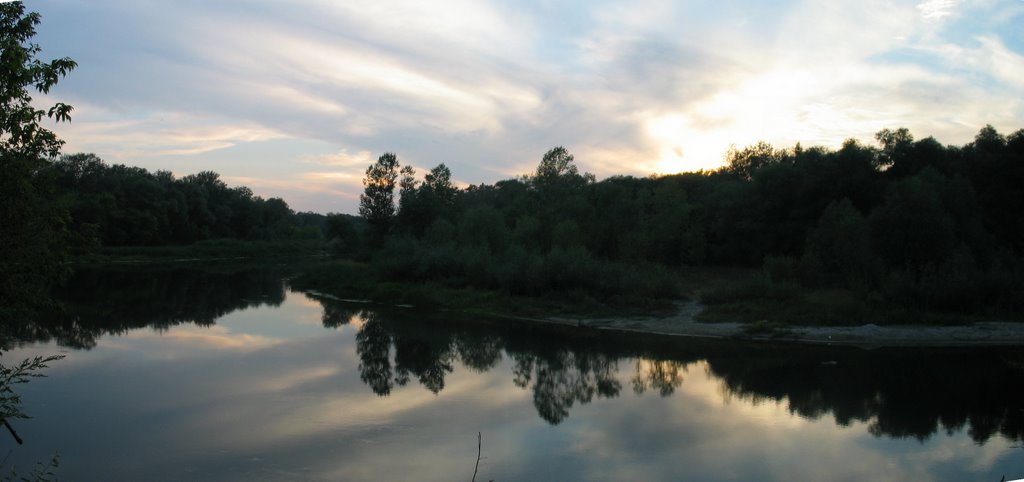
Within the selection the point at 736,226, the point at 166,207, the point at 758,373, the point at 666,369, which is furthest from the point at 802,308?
the point at 166,207

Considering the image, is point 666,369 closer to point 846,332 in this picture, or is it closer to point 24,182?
point 846,332

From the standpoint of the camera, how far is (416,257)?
39156 mm

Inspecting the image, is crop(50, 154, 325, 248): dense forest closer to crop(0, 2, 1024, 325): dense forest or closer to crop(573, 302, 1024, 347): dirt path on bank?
crop(0, 2, 1024, 325): dense forest

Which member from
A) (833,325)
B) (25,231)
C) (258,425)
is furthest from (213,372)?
→ (833,325)

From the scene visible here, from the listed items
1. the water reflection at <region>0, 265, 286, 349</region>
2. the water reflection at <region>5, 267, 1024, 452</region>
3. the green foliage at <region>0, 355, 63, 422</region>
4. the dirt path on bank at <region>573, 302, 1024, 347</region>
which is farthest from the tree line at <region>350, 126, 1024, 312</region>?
the green foliage at <region>0, 355, 63, 422</region>

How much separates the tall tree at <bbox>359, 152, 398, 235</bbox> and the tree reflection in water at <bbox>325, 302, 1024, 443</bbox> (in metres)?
42.2

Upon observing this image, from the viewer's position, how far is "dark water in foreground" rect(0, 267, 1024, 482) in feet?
33.8

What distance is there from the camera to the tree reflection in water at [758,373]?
13.7 metres

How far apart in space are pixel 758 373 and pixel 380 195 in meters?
52.9

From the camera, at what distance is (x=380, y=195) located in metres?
66.2

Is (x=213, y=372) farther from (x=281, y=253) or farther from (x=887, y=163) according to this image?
(x=281, y=253)

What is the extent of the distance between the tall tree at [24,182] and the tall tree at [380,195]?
58.8 meters

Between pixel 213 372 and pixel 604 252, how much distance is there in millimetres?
32645

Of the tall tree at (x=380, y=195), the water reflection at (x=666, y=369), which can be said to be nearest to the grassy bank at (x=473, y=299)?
the water reflection at (x=666, y=369)
